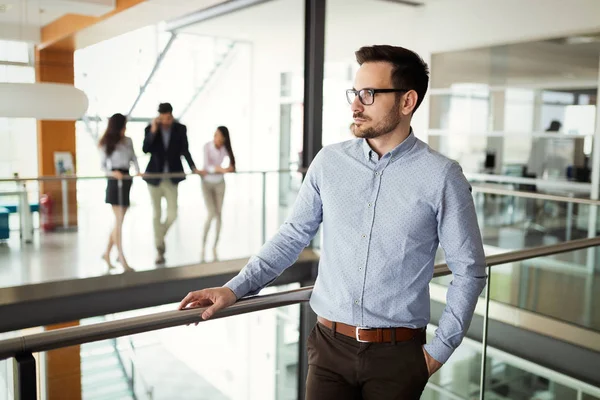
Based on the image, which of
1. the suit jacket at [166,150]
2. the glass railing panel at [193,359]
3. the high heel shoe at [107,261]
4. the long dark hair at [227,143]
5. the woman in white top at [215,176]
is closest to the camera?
the glass railing panel at [193,359]

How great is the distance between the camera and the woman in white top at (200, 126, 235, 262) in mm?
6629

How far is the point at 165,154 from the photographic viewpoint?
6426 mm

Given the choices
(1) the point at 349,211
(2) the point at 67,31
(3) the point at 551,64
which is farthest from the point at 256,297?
(2) the point at 67,31

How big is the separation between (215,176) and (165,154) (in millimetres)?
583

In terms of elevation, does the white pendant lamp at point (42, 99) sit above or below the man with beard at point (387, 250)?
above

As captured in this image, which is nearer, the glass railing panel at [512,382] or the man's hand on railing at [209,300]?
the man's hand on railing at [209,300]

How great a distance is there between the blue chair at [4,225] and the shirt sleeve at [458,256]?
16.6 feet

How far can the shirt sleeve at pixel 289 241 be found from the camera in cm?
159

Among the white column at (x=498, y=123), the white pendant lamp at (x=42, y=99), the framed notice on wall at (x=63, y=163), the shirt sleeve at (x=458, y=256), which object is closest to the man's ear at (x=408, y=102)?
the shirt sleeve at (x=458, y=256)

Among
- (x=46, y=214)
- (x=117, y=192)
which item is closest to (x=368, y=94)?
(x=117, y=192)

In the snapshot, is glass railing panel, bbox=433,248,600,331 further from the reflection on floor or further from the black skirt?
the black skirt

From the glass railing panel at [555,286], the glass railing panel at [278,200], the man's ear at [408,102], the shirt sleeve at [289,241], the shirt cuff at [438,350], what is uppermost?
the man's ear at [408,102]

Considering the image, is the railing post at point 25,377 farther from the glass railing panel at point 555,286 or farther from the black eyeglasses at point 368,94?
the glass railing panel at point 555,286

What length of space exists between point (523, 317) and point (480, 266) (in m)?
4.27
